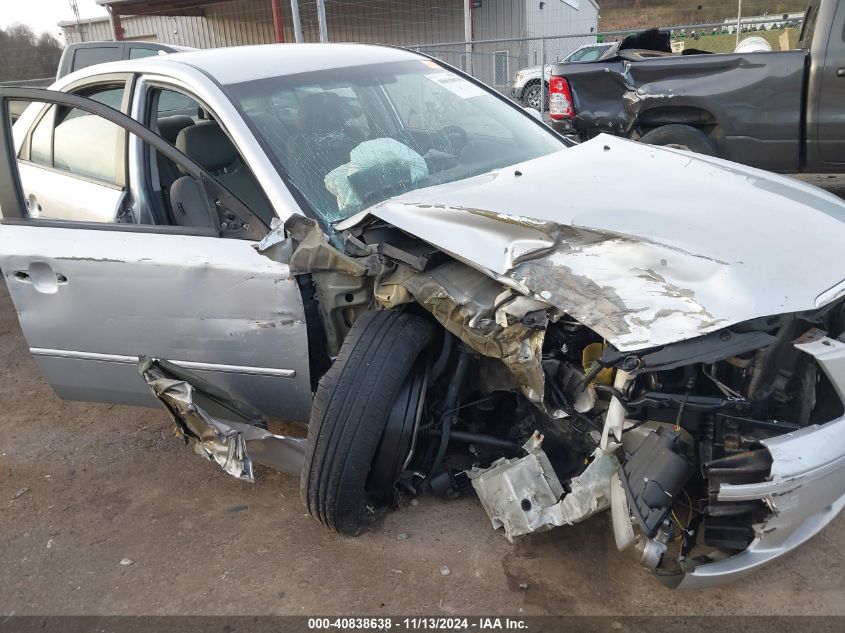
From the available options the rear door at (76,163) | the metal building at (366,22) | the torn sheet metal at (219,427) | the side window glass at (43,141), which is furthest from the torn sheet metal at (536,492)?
the metal building at (366,22)

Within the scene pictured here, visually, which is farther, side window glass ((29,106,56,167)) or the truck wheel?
the truck wheel

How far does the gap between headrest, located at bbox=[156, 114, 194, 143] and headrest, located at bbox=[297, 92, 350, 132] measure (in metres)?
1.02

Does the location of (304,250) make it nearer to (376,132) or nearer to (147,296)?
(147,296)

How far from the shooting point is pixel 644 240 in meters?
2.15

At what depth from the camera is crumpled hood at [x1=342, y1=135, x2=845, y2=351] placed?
1965 mm

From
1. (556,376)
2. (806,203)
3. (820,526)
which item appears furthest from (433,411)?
(806,203)

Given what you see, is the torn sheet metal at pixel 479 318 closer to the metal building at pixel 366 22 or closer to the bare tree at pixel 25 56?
the metal building at pixel 366 22

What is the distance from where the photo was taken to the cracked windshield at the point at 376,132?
9.21ft

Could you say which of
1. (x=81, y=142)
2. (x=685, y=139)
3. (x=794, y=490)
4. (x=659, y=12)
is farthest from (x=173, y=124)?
(x=659, y=12)

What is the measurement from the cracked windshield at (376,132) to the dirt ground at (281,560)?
130 centimetres

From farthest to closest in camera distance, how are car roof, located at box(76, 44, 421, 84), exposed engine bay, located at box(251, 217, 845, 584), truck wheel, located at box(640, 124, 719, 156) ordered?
truck wheel, located at box(640, 124, 719, 156) → car roof, located at box(76, 44, 421, 84) → exposed engine bay, located at box(251, 217, 845, 584)

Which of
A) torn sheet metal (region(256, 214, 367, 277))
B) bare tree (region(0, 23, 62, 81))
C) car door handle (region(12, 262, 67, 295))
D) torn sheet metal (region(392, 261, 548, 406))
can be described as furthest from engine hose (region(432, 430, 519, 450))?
bare tree (region(0, 23, 62, 81))

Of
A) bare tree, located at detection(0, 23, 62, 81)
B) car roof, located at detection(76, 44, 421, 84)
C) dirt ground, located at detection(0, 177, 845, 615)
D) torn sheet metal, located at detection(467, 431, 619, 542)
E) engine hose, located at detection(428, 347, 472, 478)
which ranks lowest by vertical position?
dirt ground, located at detection(0, 177, 845, 615)

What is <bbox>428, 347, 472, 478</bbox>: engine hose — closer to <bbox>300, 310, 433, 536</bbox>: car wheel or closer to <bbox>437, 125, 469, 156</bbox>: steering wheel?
<bbox>300, 310, 433, 536</bbox>: car wheel
